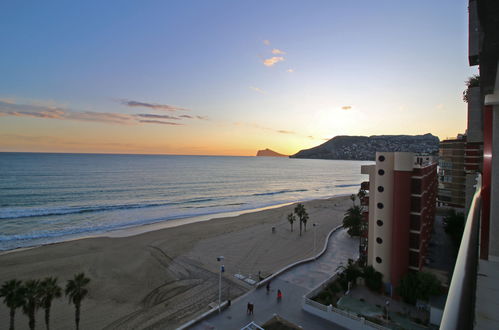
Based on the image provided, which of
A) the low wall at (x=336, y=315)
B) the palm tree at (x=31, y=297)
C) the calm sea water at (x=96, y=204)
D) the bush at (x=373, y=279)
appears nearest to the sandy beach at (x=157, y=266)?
the palm tree at (x=31, y=297)

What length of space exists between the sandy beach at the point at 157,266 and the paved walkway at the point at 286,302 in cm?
314

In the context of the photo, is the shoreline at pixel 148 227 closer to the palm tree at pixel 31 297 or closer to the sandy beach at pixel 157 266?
the sandy beach at pixel 157 266

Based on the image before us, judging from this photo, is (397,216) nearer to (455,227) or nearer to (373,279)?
(373,279)

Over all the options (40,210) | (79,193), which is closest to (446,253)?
(40,210)

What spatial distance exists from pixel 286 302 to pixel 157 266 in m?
15.7

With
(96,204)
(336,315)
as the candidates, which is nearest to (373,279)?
(336,315)

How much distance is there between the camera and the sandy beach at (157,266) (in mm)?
20953

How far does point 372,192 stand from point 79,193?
6920cm

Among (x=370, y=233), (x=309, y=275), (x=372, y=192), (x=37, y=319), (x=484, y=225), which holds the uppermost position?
(x=484, y=225)

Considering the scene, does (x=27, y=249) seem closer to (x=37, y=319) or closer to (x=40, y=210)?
(x=37, y=319)

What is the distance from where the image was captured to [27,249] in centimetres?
3369

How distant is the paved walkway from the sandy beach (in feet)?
10.3

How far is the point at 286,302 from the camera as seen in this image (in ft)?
65.0

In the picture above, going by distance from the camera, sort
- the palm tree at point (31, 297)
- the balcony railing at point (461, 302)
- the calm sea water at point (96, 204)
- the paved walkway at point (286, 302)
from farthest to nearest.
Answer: the calm sea water at point (96, 204) → the paved walkway at point (286, 302) → the palm tree at point (31, 297) → the balcony railing at point (461, 302)
